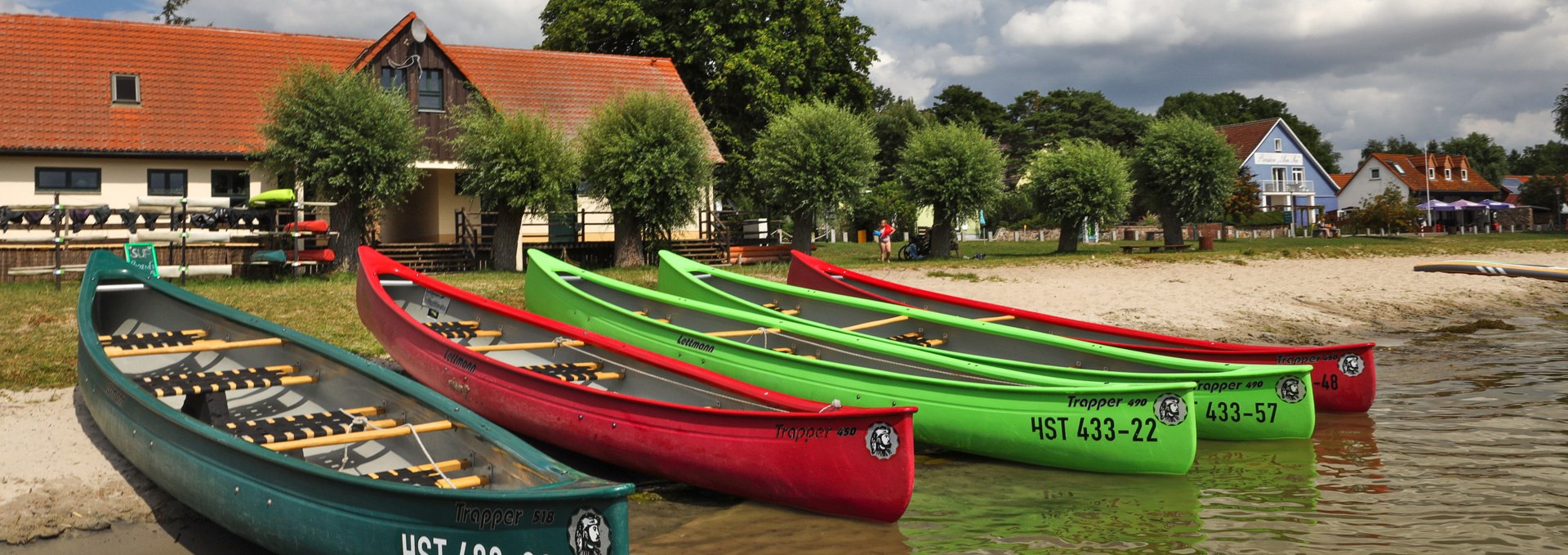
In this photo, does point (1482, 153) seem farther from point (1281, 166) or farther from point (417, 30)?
point (417, 30)

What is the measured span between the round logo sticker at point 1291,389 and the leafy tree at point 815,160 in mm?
16428

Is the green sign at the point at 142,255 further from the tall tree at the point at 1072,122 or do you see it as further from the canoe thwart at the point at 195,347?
the tall tree at the point at 1072,122

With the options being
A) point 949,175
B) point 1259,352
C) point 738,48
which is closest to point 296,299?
point 1259,352

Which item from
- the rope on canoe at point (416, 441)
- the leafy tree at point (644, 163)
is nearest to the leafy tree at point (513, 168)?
the leafy tree at point (644, 163)

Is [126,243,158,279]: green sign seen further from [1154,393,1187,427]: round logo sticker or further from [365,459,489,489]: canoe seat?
[1154,393,1187,427]: round logo sticker

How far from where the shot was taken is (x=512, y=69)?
31.3 metres

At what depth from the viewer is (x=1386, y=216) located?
142ft

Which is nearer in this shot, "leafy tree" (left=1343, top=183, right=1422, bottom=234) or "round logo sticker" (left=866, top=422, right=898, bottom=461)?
"round logo sticker" (left=866, top=422, right=898, bottom=461)

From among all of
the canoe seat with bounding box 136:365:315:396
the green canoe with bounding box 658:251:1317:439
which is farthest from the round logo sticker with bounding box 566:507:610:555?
the green canoe with bounding box 658:251:1317:439

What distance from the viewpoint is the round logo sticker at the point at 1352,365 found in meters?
10.8

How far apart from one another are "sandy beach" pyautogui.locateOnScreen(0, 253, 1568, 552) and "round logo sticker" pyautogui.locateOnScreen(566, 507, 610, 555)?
183 centimetres

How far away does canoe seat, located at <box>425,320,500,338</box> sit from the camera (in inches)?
414

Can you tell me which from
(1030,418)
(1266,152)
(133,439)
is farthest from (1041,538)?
(1266,152)

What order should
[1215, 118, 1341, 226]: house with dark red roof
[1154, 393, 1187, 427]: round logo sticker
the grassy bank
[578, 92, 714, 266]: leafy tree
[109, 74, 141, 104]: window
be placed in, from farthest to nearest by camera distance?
1. [1215, 118, 1341, 226]: house with dark red roof
2. [109, 74, 141, 104]: window
3. [578, 92, 714, 266]: leafy tree
4. the grassy bank
5. [1154, 393, 1187, 427]: round logo sticker
